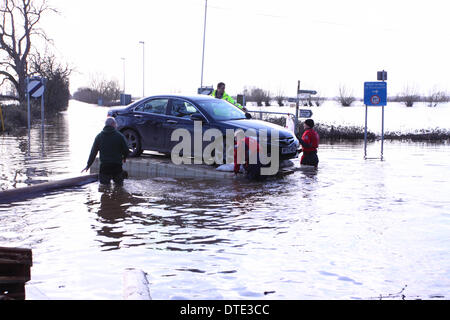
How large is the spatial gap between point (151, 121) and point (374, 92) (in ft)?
26.9

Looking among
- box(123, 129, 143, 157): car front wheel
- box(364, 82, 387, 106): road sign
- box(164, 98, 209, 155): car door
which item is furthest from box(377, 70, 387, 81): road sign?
box(123, 129, 143, 157): car front wheel

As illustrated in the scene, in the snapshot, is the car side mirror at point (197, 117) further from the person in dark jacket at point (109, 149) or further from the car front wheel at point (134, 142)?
the person in dark jacket at point (109, 149)

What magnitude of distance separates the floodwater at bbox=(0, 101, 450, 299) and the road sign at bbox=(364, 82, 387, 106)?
20.1ft

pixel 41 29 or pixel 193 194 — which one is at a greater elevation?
pixel 41 29

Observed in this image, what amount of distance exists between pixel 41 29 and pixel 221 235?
1918 inches

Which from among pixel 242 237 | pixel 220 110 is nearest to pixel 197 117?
pixel 220 110

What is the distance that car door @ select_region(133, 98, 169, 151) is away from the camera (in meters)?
14.3

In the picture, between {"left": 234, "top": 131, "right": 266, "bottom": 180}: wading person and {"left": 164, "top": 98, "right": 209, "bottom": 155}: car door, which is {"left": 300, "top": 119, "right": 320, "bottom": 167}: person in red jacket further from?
{"left": 164, "top": 98, "right": 209, "bottom": 155}: car door

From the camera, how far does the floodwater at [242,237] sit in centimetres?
555

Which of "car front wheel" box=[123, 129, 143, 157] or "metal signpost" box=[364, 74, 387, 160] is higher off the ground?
"metal signpost" box=[364, 74, 387, 160]

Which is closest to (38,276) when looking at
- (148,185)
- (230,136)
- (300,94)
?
(148,185)

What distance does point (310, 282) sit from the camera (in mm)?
5648

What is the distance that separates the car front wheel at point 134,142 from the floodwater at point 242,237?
184 centimetres

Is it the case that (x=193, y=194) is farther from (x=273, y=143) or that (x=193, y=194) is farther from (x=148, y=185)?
(x=273, y=143)
